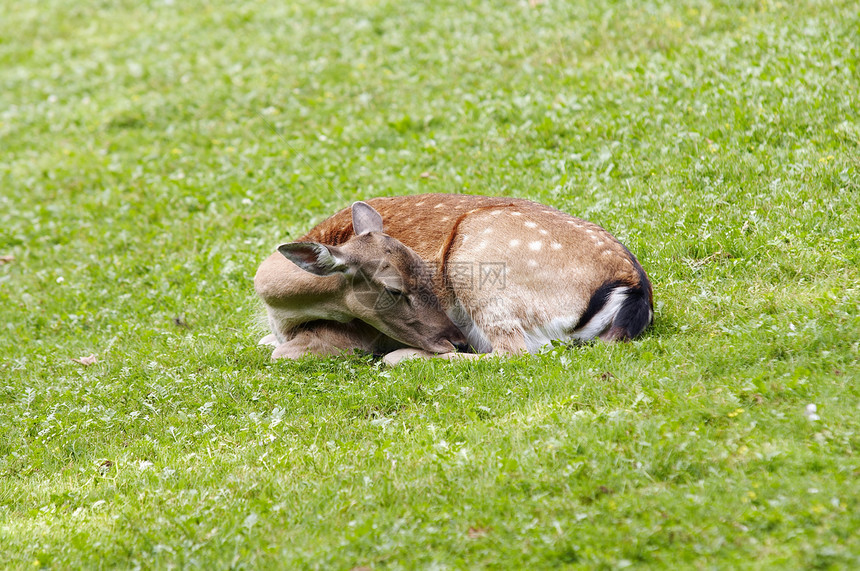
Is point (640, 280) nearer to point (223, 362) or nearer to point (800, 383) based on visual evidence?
point (800, 383)

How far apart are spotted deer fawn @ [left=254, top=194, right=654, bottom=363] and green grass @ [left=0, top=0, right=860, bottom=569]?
0.28 meters

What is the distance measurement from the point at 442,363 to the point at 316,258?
108cm

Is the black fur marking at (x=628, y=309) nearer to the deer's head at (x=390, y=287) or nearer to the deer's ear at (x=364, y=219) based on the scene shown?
the deer's head at (x=390, y=287)

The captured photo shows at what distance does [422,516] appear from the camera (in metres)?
3.78

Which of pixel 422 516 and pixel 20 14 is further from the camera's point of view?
pixel 20 14

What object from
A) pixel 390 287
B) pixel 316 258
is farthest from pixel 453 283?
pixel 316 258

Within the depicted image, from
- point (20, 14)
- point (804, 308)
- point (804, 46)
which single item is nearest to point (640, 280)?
point (804, 308)

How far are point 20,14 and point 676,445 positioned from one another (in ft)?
56.5

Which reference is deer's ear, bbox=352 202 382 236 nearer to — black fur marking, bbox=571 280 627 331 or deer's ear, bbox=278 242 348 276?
deer's ear, bbox=278 242 348 276

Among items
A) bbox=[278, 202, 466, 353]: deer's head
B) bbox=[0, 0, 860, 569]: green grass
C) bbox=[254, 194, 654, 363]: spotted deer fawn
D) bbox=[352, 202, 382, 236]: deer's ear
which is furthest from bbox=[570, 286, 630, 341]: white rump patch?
bbox=[352, 202, 382, 236]: deer's ear

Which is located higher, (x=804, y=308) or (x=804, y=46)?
(x=804, y=46)

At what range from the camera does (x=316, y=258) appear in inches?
221

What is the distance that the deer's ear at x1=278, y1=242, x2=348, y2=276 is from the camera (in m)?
5.51

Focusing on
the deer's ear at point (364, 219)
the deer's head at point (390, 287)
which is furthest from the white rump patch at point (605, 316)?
the deer's ear at point (364, 219)
